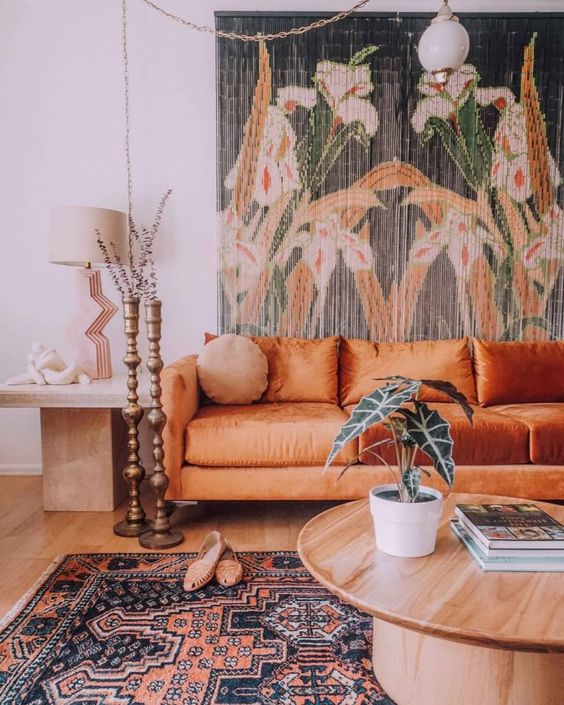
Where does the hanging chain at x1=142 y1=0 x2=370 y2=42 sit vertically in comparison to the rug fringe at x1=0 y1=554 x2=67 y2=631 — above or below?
above

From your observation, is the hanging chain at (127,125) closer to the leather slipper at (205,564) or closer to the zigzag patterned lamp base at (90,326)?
the zigzag patterned lamp base at (90,326)

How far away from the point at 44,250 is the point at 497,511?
9.43ft

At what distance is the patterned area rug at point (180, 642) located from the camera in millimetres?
1471

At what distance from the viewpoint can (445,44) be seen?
2.14 m

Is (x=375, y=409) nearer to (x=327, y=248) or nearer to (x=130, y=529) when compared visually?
(x=130, y=529)

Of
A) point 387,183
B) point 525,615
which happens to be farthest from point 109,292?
point 525,615

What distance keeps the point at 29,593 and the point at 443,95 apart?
3.22 metres

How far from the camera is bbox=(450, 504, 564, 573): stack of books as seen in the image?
52.4 inches

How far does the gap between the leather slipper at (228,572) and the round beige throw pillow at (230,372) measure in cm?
95

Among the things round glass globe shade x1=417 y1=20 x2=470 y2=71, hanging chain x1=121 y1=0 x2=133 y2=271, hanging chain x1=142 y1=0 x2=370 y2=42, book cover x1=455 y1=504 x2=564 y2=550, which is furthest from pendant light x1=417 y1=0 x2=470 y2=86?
hanging chain x1=121 y1=0 x2=133 y2=271

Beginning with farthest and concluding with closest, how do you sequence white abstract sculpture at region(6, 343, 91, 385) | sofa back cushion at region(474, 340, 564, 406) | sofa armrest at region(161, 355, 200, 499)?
sofa back cushion at region(474, 340, 564, 406) → white abstract sculpture at region(6, 343, 91, 385) → sofa armrest at region(161, 355, 200, 499)

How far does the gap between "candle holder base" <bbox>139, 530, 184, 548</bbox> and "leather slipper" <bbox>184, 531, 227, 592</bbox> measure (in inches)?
8.1

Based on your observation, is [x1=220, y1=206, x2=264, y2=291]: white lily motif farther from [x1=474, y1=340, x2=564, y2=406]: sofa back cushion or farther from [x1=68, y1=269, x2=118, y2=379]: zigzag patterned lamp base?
[x1=474, y1=340, x2=564, y2=406]: sofa back cushion

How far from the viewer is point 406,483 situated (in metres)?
1.37
